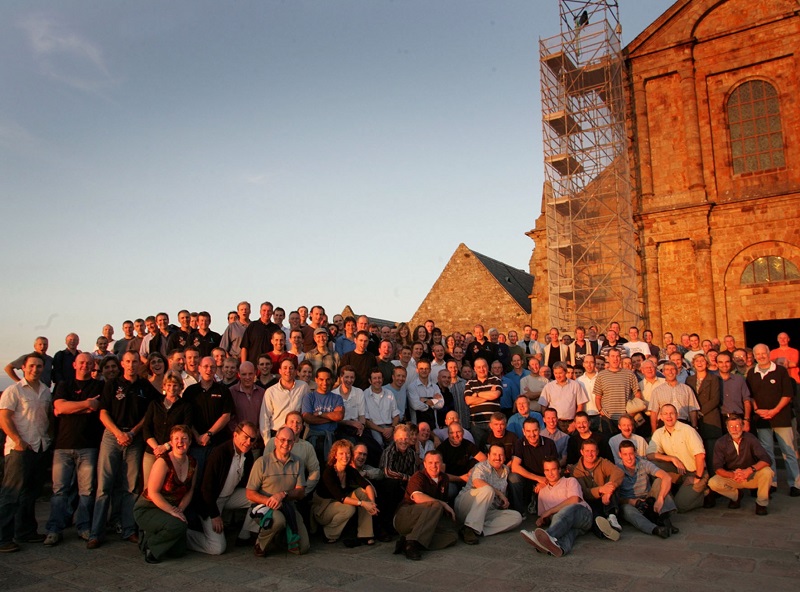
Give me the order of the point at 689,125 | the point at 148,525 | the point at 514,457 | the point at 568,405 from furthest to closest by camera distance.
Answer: the point at 689,125, the point at 568,405, the point at 514,457, the point at 148,525

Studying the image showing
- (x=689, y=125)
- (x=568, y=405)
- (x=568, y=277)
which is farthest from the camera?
(x=568, y=277)

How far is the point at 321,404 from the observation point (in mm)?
A: 7262

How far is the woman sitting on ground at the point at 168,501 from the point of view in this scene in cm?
581

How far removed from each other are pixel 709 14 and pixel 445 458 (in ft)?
59.8

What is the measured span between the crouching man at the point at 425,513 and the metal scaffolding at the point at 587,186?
13.8 m

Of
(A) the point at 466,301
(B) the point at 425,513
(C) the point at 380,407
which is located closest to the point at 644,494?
(B) the point at 425,513

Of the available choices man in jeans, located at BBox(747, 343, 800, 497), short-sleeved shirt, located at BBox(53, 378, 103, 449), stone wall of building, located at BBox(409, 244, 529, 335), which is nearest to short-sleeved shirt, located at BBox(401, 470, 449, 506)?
short-sleeved shirt, located at BBox(53, 378, 103, 449)

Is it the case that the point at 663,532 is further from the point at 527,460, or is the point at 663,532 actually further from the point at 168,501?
the point at 168,501

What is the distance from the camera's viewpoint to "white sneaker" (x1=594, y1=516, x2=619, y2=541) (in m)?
6.39

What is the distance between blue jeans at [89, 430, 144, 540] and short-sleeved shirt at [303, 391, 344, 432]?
179cm

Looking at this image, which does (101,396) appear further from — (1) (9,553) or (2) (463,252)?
(2) (463,252)

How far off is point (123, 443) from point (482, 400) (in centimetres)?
469

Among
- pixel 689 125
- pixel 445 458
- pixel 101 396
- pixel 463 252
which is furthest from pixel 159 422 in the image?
pixel 463 252

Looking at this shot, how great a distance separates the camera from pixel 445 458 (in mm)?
7625
